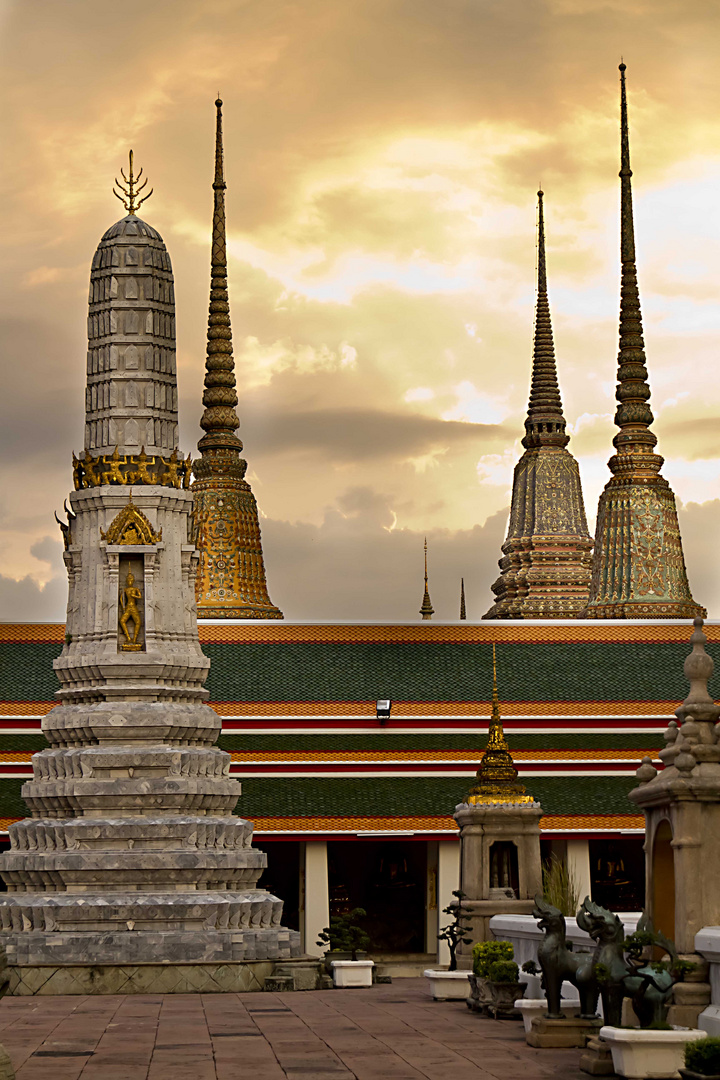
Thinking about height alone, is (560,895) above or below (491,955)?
above

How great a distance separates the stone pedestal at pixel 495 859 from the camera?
35938 millimetres

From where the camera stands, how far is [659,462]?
249ft

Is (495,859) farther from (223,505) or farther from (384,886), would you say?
(223,505)

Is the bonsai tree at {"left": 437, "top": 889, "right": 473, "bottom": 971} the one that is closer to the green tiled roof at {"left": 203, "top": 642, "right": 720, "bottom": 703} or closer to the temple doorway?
the temple doorway

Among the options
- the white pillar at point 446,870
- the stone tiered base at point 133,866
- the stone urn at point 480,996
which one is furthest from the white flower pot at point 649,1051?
the white pillar at point 446,870

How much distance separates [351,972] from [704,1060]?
70.8 ft

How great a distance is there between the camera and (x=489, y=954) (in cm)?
2933

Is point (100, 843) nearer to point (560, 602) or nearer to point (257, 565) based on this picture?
point (257, 565)

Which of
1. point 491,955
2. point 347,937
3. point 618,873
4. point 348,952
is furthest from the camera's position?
point 618,873

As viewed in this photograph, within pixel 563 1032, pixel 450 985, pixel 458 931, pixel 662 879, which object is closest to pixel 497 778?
pixel 458 931

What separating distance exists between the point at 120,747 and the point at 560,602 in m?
46.4

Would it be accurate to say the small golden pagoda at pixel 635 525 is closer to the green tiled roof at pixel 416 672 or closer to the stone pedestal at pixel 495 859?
the green tiled roof at pixel 416 672

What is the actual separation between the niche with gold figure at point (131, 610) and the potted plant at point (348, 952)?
7070 millimetres

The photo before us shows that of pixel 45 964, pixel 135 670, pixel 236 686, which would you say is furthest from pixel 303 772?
pixel 45 964
